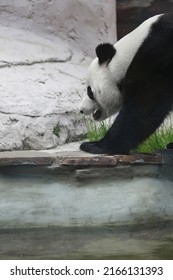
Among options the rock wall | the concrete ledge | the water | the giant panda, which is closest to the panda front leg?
the giant panda

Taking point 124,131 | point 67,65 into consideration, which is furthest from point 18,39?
point 124,131

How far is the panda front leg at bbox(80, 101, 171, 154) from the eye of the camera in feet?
15.9

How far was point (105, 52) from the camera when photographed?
5.07m

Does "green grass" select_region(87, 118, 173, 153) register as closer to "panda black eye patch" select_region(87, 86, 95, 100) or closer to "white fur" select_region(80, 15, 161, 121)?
"white fur" select_region(80, 15, 161, 121)

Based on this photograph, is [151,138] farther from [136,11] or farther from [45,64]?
[136,11]

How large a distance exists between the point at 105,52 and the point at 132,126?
0.59m

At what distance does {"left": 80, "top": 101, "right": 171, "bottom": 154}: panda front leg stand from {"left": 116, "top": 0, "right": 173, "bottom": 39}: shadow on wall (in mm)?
2627

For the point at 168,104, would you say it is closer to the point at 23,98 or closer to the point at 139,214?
the point at 139,214

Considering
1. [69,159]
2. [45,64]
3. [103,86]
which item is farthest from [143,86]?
[45,64]

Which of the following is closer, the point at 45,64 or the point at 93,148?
the point at 93,148

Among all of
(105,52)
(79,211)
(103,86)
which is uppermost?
(105,52)

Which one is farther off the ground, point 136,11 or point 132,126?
point 132,126

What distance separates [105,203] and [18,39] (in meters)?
2.42

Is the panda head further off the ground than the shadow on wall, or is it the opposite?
the panda head
